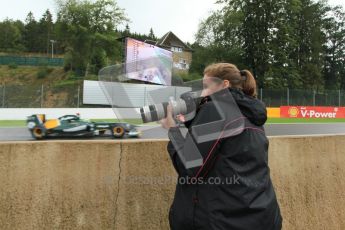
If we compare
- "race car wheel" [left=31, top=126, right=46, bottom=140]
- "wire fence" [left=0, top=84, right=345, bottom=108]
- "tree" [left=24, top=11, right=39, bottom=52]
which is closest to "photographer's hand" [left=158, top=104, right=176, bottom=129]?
"race car wheel" [left=31, top=126, right=46, bottom=140]

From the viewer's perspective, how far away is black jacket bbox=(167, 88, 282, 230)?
2.12 meters

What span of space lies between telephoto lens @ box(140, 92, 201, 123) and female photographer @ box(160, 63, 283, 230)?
1.0 inches

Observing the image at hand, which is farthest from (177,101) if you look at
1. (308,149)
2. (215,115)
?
(308,149)

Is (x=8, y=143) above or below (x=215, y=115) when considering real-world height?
below

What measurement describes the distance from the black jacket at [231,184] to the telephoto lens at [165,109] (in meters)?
0.07

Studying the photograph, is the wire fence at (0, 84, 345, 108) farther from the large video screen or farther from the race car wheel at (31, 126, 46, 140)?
the large video screen

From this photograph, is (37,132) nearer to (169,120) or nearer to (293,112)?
(169,120)

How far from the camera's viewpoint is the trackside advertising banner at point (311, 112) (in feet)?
127

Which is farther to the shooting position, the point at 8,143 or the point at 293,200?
the point at 293,200

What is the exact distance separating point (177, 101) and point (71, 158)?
1.05 meters

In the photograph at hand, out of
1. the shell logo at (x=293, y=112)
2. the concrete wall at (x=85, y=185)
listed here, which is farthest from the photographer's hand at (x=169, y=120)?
the shell logo at (x=293, y=112)

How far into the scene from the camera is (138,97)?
2.36 meters

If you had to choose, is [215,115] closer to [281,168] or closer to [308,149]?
[281,168]

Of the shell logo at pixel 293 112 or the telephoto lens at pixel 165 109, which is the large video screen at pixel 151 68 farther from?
the shell logo at pixel 293 112
